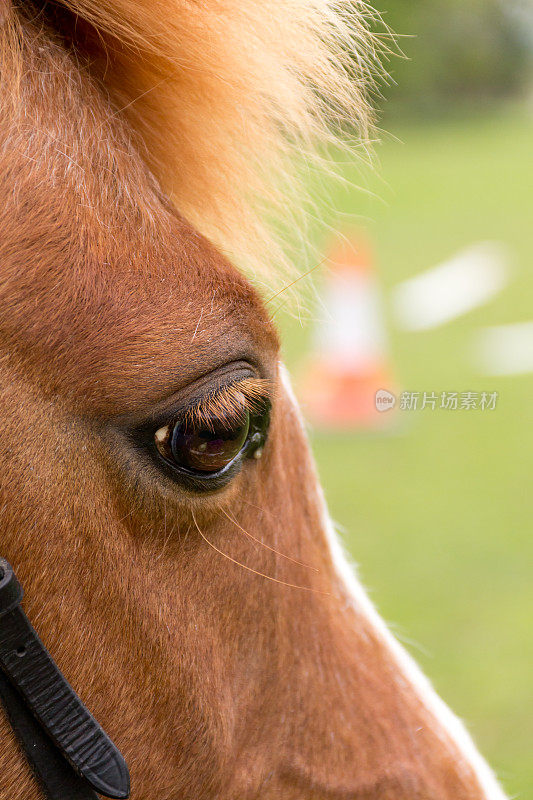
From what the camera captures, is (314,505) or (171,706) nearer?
(171,706)

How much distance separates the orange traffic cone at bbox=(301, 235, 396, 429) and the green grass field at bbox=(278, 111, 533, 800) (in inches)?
7.9

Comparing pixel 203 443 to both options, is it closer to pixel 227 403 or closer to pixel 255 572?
pixel 227 403

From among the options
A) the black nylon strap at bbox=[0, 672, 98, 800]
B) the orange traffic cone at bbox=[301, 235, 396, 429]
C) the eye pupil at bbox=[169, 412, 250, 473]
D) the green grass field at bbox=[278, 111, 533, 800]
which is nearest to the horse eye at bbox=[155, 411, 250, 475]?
the eye pupil at bbox=[169, 412, 250, 473]

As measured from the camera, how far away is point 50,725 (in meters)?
1.16

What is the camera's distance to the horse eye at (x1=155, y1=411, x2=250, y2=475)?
1.15 m

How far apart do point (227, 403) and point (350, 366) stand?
5.76m

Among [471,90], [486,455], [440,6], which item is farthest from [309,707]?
[471,90]

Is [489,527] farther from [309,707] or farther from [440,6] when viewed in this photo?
[440,6]

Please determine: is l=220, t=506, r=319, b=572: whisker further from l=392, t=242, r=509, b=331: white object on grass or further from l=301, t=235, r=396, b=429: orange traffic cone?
l=392, t=242, r=509, b=331: white object on grass

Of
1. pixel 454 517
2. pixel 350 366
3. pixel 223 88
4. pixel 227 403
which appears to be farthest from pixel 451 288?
pixel 227 403

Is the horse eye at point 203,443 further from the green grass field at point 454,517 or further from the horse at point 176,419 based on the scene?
the green grass field at point 454,517

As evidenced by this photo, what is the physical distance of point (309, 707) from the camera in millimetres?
1438

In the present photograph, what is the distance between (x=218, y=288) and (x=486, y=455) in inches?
237

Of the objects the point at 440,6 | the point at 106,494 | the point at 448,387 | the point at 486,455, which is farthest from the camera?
the point at 440,6
